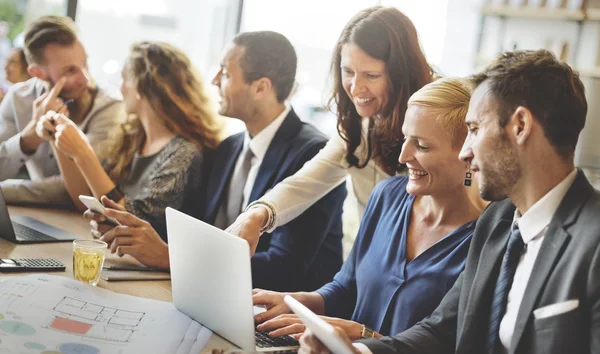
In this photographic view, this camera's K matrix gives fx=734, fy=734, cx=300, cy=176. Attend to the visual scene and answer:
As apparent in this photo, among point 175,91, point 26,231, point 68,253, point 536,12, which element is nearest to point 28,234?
point 26,231

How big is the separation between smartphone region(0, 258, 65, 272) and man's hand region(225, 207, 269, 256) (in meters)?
→ 0.46

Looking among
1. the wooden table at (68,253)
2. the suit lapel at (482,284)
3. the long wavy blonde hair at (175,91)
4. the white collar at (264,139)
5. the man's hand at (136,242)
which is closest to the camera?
the suit lapel at (482,284)

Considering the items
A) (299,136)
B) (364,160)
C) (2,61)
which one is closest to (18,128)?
(2,61)

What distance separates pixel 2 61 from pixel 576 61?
3407 mm

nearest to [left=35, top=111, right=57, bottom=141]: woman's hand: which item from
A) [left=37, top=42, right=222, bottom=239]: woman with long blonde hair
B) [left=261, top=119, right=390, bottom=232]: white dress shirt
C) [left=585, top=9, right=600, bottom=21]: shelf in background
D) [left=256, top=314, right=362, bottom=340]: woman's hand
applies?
[left=37, top=42, right=222, bottom=239]: woman with long blonde hair

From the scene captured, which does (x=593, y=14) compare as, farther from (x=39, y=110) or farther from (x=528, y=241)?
(x=528, y=241)

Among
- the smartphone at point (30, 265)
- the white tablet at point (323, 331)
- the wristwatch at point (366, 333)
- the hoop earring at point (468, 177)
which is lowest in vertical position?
the smartphone at point (30, 265)

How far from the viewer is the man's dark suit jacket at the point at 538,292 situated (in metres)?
1.15

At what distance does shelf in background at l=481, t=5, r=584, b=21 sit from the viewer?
431 centimetres

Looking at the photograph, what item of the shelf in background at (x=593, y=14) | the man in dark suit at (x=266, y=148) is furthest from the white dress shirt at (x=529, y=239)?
the shelf in background at (x=593, y=14)

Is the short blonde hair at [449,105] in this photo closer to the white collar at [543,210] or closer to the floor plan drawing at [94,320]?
the white collar at [543,210]

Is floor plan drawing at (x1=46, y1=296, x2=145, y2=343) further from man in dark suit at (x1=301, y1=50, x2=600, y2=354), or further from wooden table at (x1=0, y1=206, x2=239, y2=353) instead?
Answer: man in dark suit at (x1=301, y1=50, x2=600, y2=354)

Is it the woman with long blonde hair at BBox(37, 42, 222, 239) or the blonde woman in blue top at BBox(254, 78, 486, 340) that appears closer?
the blonde woman in blue top at BBox(254, 78, 486, 340)

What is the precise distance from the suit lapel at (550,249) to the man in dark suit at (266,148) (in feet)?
3.97
